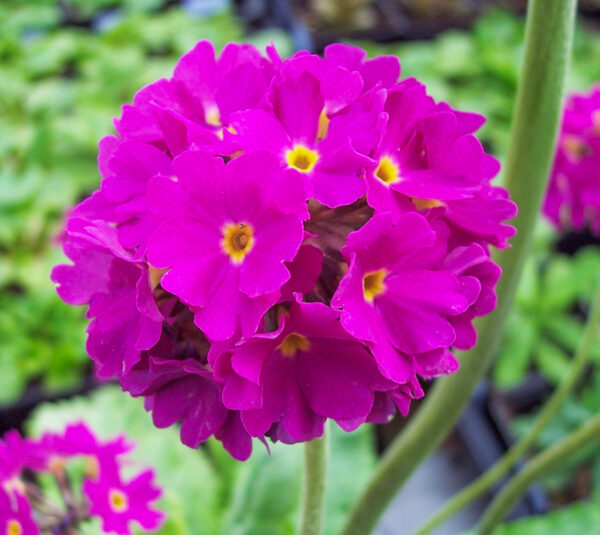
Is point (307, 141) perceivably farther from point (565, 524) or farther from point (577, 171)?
point (565, 524)

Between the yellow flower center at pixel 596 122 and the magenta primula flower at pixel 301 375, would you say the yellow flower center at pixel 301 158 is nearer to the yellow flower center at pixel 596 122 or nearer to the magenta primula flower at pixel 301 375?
the magenta primula flower at pixel 301 375

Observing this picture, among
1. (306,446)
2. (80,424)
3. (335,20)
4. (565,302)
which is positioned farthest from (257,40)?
(306,446)

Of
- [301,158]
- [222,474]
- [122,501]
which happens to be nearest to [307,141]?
[301,158]

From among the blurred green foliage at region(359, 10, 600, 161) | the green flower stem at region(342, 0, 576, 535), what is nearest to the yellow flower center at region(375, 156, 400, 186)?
the green flower stem at region(342, 0, 576, 535)

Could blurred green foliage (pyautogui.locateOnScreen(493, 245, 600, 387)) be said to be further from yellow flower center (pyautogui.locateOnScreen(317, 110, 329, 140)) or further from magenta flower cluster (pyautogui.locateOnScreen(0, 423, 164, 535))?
yellow flower center (pyautogui.locateOnScreen(317, 110, 329, 140))

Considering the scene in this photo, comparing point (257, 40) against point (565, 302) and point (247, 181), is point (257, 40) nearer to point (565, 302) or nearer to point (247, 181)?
point (565, 302)

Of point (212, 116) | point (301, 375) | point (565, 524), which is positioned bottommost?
point (565, 524)
